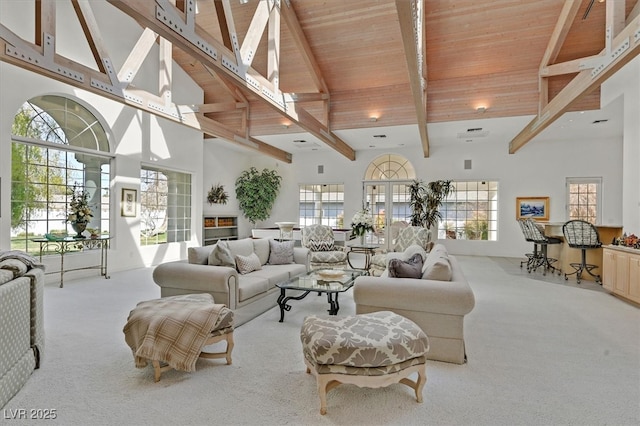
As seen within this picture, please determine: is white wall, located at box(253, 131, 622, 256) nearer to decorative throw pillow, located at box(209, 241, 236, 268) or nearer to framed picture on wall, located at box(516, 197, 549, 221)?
framed picture on wall, located at box(516, 197, 549, 221)

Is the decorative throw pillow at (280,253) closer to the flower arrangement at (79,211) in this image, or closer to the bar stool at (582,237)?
the flower arrangement at (79,211)

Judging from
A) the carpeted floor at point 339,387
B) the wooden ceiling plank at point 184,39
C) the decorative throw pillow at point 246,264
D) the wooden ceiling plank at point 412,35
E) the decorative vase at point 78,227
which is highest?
the wooden ceiling plank at point 412,35

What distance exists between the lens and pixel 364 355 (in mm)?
1881

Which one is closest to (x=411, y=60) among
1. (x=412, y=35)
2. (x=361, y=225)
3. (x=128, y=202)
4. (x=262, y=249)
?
(x=412, y=35)

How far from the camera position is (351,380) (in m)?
1.90

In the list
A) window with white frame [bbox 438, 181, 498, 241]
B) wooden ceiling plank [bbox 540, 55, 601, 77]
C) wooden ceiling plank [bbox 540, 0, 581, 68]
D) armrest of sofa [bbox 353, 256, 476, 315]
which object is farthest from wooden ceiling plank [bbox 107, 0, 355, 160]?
window with white frame [bbox 438, 181, 498, 241]

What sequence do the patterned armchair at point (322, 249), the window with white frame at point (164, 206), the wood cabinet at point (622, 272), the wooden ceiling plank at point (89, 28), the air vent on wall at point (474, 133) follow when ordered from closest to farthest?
the wooden ceiling plank at point (89, 28) < the wood cabinet at point (622, 272) < the patterned armchair at point (322, 249) < the window with white frame at point (164, 206) < the air vent on wall at point (474, 133)

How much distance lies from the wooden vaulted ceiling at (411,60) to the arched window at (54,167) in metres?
1.88

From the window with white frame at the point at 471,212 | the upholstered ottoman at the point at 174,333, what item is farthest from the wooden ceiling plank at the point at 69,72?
the window with white frame at the point at 471,212

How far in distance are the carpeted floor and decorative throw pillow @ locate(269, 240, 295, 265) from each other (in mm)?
1201

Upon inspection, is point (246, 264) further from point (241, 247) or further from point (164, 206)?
point (164, 206)

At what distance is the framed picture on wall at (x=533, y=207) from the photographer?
8430 millimetres

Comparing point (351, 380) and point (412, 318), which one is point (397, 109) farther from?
point (351, 380)

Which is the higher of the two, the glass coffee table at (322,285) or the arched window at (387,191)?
the arched window at (387,191)
